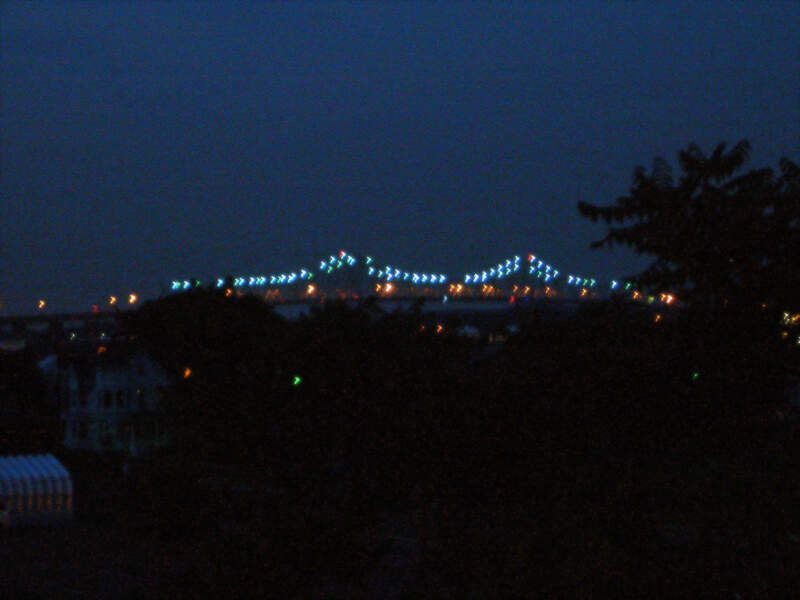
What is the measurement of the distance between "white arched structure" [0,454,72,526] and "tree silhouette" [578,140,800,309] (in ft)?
24.8

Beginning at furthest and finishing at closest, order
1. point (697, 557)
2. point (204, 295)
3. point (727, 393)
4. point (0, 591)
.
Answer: point (204, 295)
point (727, 393)
point (0, 591)
point (697, 557)

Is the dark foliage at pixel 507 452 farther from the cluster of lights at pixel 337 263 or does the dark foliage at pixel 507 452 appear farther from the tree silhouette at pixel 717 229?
the cluster of lights at pixel 337 263

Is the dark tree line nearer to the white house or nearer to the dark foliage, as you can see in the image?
the dark foliage

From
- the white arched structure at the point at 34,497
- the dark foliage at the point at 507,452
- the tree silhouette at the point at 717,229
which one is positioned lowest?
the white arched structure at the point at 34,497

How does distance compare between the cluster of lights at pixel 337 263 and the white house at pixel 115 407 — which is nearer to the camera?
the white house at pixel 115 407

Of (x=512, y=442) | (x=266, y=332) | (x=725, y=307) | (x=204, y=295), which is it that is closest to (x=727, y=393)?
(x=725, y=307)

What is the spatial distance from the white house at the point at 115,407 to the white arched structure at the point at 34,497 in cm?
601

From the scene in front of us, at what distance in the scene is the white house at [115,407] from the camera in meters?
18.7

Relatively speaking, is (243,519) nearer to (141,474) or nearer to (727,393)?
(141,474)

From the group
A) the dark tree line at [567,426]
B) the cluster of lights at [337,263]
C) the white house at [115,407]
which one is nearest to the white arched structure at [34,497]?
the dark tree line at [567,426]

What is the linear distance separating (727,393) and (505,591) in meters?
5.85

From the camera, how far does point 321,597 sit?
6766mm

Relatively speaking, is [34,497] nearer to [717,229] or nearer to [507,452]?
[507,452]

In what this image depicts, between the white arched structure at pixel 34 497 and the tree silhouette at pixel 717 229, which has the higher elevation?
the tree silhouette at pixel 717 229
